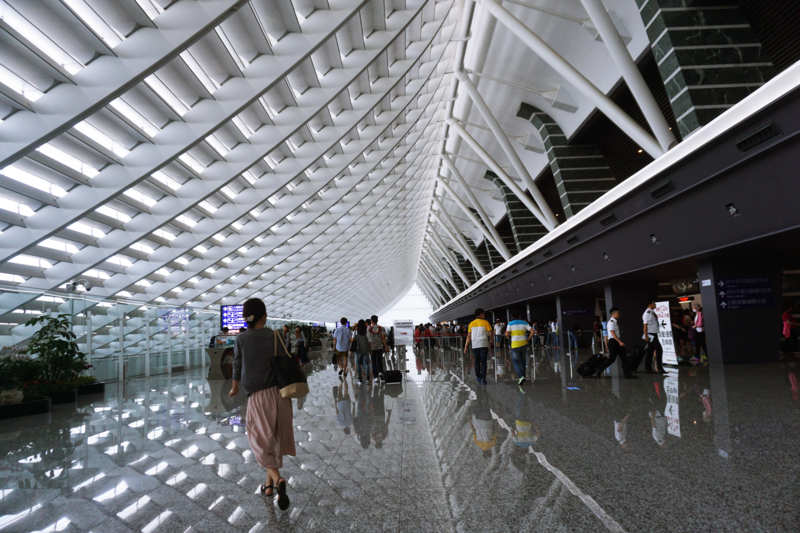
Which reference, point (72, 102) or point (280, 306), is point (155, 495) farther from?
point (280, 306)

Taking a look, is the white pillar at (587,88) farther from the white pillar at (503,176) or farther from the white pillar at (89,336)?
the white pillar at (89,336)

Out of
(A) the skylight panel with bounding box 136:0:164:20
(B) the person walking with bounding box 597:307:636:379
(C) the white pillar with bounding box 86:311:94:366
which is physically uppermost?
(A) the skylight panel with bounding box 136:0:164:20

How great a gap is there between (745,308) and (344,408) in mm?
9980

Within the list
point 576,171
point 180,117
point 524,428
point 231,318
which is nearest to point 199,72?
point 180,117

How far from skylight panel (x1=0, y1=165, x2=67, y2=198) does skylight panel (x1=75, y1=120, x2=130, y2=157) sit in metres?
1.61

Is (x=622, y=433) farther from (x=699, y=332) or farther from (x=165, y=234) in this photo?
(x=165, y=234)

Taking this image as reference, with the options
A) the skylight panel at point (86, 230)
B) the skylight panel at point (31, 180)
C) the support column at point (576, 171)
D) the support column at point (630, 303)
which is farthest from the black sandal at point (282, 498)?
the support column at point (630, 303)

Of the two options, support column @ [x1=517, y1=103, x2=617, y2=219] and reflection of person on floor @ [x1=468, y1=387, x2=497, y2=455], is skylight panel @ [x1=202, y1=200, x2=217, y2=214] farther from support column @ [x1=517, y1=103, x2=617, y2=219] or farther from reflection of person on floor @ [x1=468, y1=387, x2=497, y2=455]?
reflection of person on floor @ [x1=468, y1=387, x2=497, y2=455]

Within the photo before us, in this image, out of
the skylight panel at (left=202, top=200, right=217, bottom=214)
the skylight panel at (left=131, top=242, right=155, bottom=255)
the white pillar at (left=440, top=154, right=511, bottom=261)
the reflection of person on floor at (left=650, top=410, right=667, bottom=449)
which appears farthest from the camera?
the white pillar at (left=440, top=154, right=511, bottom=261)

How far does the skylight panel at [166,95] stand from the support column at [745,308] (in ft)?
41.3

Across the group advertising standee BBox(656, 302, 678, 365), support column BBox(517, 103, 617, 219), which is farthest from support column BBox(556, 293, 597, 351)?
advertising standee BBox(656, 302, 678, 365)

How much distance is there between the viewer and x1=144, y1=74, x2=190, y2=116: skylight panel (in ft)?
33.6

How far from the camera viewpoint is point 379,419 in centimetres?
695

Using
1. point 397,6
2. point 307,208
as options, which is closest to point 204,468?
point 397,6
